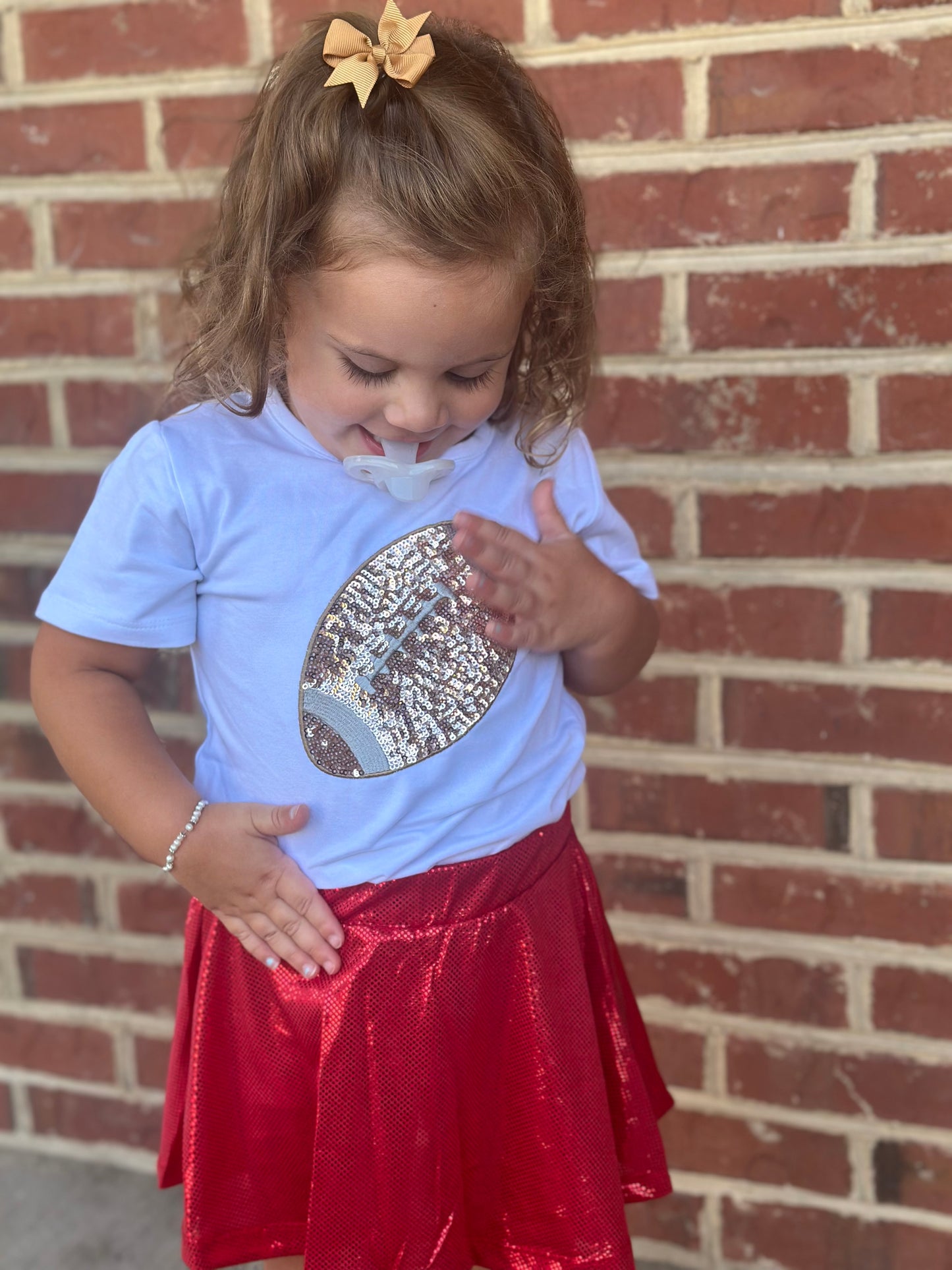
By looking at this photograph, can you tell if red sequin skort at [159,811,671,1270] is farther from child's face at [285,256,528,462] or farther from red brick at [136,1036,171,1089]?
red brick at [136,1036,171,1089]

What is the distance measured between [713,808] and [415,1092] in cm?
53

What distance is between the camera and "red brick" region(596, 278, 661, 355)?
1338 mm

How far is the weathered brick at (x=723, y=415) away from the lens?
1316 millimetres

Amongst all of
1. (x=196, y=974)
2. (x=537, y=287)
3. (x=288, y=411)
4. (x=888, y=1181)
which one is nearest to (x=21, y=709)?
(x=196, y=974)

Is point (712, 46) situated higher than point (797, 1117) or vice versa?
point (712, 46)

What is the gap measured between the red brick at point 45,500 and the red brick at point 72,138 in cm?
33

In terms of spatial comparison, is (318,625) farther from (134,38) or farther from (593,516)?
(134,38)

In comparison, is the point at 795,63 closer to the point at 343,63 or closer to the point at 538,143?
the point at 538,143

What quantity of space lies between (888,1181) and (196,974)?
83 centimetres

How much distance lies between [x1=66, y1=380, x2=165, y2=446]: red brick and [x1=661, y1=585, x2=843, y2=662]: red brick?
2.02 feet

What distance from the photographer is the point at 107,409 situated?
4.95 ft

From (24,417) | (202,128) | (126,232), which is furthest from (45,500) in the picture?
(202,128)

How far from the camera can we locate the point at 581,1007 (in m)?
1.13

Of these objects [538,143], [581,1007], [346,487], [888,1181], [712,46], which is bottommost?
[888,1181]
